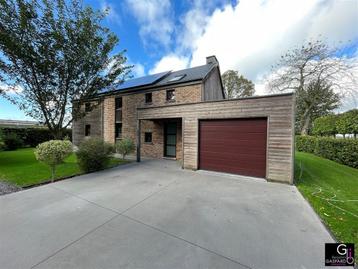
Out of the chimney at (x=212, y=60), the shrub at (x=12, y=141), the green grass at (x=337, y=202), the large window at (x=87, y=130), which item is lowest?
the green grass at (x=337, y=202)

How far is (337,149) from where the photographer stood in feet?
33.9

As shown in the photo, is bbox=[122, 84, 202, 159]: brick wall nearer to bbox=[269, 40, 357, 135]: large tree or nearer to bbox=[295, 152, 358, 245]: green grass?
bbox=[295, 152, 358, 245]: green grass

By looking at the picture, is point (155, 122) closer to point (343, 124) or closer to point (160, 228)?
point (160, 228)

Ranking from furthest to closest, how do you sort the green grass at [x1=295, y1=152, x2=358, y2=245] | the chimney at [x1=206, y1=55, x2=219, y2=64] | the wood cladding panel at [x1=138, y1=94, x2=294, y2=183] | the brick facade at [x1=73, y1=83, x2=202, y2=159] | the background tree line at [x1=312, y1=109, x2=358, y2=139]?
the chimney at [x1=206, y1=55, x2=219, y2=64]
the background tree line at [x1=312, y1=109, x2=358, y2=139]
the brick facade at [x1=73, y1=83, x2=202, y2=159]
the wood cladding panel at [x1=138, y1=94, x2=294, y2=183]
the green grass at [x1=295, y1=152, x2=358, y2=245]

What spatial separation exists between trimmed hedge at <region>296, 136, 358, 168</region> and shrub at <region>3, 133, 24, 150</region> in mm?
26512

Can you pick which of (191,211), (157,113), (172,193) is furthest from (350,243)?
(157,113)

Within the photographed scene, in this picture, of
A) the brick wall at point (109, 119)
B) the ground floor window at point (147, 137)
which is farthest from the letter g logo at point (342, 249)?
the brick wall at point (109, 119)

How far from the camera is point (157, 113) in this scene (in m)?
8.53

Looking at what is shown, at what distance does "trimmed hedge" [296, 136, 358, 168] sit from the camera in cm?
894

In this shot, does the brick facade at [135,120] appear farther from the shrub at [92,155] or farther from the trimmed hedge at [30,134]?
the trimmed hedge at [30,134]

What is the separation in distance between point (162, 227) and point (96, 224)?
129 centimetres

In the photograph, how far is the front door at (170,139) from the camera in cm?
1072

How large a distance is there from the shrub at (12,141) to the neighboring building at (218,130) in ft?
35.0

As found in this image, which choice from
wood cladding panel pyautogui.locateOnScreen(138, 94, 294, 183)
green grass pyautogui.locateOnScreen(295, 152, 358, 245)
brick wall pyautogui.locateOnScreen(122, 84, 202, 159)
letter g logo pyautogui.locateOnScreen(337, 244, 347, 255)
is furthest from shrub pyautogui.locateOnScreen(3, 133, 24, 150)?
green grass pyautogui.locateOnScreen(295, 152, 358, 245)
